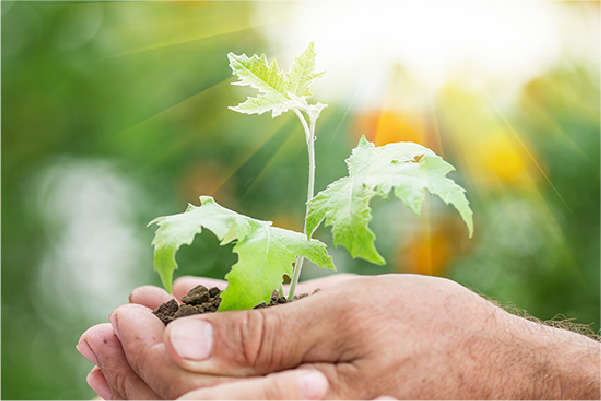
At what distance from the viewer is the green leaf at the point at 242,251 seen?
1.00m

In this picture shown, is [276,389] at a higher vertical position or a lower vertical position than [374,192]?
lower

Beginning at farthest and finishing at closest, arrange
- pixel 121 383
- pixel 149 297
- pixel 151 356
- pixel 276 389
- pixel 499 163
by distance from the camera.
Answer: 1. pixel 499 163
2. pixel 149 297
3. pixel 121 383
4. pixel 151 356
5. pixel 276 389

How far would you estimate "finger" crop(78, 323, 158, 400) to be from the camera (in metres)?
1.18

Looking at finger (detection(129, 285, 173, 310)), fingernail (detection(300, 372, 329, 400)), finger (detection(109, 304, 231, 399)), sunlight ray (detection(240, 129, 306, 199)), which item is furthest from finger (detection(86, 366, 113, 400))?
sunlight ray (detection(240, 129, 306, 199))

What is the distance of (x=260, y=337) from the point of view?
1026mm

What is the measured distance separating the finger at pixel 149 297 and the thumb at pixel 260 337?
1.86 feet

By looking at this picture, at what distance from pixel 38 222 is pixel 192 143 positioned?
1.15m

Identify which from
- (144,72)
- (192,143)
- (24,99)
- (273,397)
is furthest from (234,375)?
(24,99)

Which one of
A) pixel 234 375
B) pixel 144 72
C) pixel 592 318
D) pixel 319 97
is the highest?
pixel 144 72

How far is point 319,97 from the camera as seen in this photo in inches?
122

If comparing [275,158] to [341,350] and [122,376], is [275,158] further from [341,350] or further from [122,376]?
[341,350]

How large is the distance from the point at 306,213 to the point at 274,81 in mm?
322

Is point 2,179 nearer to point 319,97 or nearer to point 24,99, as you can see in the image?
point 24,99

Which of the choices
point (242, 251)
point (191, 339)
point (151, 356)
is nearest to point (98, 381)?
point (151, 356)
